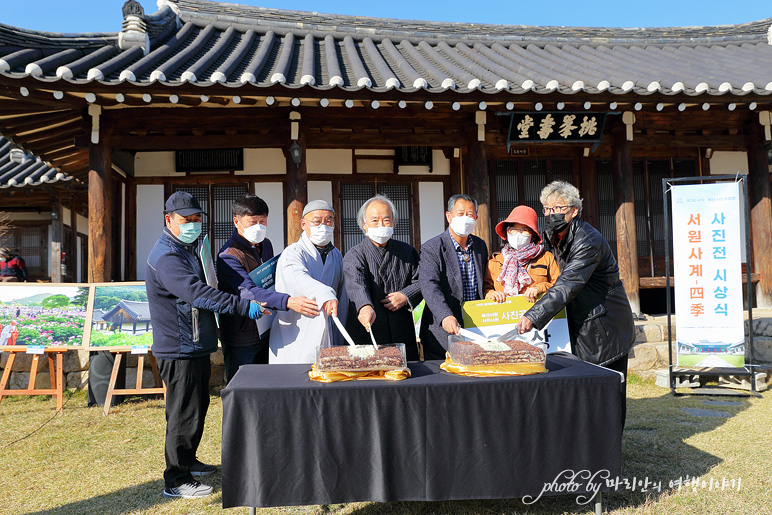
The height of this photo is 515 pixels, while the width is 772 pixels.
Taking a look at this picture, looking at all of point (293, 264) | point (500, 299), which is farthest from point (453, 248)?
point (293, 264)

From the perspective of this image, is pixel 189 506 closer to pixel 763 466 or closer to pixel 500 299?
pixel 500 299

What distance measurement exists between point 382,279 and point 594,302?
1.41 m

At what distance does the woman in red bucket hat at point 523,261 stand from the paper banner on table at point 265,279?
4.85ft

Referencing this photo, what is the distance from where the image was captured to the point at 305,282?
3.23 metres

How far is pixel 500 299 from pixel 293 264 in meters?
1.32

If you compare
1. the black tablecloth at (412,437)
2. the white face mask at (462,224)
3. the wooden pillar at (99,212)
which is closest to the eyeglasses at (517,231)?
the white face mask at (462,224)

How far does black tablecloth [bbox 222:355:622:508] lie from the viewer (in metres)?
2.52

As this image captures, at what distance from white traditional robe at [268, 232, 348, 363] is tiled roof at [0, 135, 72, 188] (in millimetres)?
8815

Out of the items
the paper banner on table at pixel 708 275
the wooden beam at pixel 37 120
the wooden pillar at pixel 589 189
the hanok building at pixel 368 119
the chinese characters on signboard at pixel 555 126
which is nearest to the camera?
the paper banner on table at pixel 708 275

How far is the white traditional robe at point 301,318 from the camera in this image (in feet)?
10.9

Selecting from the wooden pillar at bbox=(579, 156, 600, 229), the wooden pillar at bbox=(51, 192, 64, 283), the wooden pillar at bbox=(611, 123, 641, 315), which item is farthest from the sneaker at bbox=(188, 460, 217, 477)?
the wooden pillar at bbox=(51, 192, 64, 283)

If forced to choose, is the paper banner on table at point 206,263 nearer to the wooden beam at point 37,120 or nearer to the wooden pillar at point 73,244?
the wooden beam at point 37,120

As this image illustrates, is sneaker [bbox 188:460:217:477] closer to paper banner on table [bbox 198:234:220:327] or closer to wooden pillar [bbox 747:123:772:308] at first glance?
paper banner on table [bbox 198:234:220:327]

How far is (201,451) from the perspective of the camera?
4.02 m
